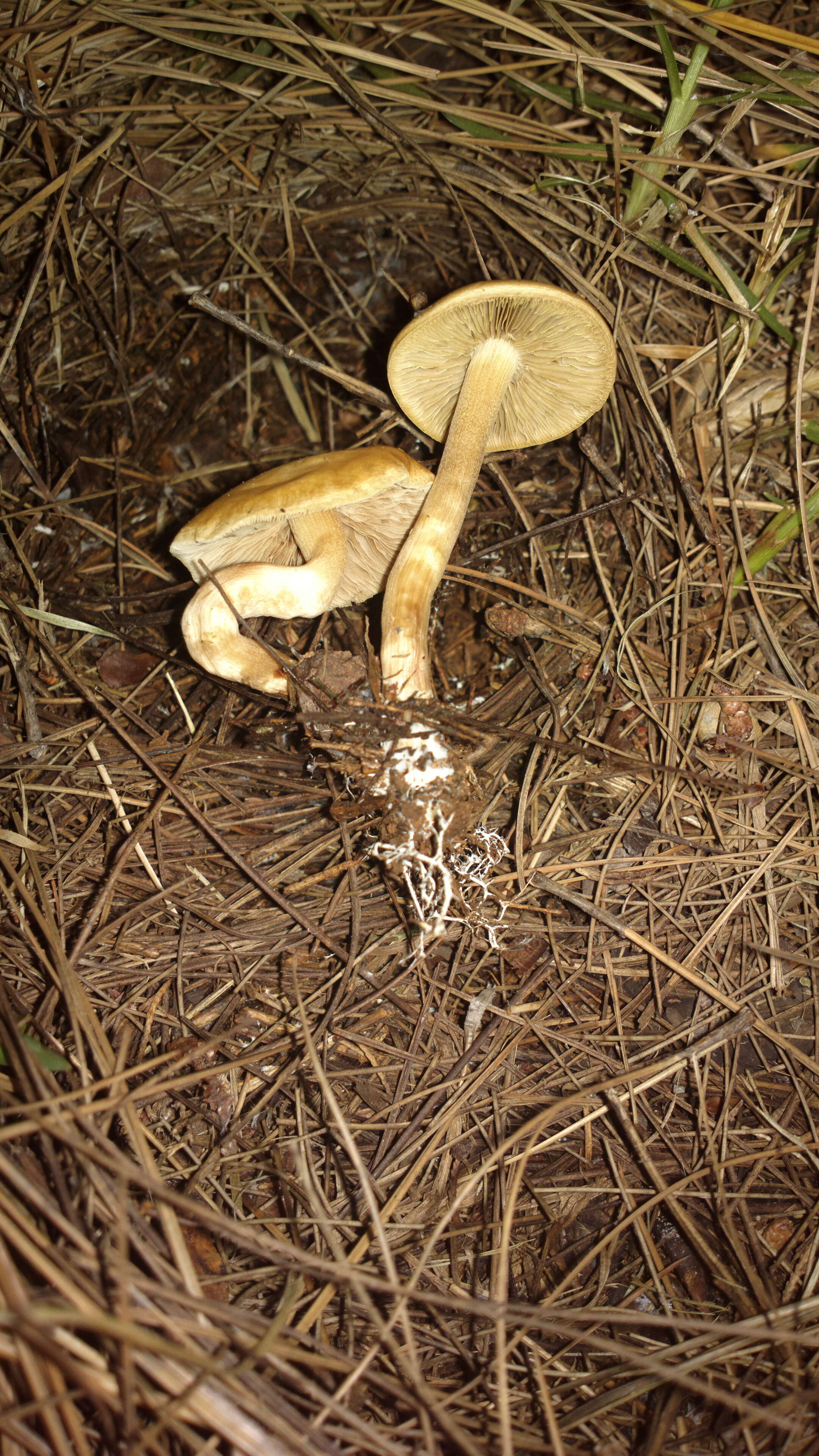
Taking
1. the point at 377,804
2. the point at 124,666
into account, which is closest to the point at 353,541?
the point at 124,666

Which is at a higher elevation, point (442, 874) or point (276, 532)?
point (276, 532)

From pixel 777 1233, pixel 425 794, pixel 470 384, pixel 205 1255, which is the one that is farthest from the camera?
pixel 470 384

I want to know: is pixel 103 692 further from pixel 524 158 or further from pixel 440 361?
pixel 524 158

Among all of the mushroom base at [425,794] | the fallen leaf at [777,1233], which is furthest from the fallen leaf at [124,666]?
the fallen leaf at [777,1233]

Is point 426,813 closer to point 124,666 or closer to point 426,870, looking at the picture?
point 426,870

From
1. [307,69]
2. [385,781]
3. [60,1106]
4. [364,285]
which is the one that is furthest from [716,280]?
[60,1106]

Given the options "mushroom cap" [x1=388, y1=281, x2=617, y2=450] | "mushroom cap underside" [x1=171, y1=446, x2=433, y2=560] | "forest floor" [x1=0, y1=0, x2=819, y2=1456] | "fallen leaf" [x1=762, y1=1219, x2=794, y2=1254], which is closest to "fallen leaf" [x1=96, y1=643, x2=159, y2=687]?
"forest floor" [x1=0, y1=0, x2=819, y2=1456]
